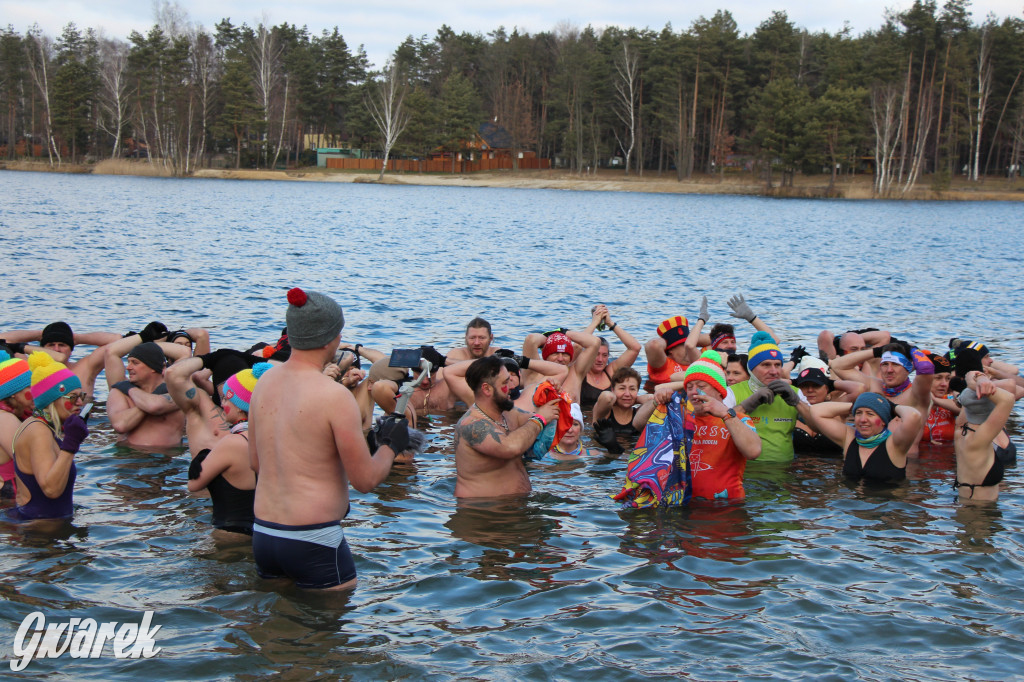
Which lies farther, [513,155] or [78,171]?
[513,155]

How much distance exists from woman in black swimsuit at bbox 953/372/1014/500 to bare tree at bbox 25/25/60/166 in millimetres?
93375

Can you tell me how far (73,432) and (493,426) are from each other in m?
3.00

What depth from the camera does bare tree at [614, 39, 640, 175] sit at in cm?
8856

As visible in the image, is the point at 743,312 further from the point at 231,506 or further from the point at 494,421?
the point at 231,506

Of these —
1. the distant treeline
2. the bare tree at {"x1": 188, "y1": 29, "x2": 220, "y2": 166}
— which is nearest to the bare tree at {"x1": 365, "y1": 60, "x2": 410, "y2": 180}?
the distant treeline

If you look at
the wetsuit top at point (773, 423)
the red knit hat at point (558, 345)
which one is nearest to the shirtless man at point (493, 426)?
the red knit hat at point (558, 345)

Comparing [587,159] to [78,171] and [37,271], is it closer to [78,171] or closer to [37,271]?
[78,171]

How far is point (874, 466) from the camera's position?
29.1 ft

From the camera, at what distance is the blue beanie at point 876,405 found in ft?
27.6

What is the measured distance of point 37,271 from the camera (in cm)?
2492

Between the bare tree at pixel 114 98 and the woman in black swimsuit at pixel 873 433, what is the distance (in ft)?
292

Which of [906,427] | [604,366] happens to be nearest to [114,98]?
[604,366]

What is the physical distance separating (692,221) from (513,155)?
1936 inches

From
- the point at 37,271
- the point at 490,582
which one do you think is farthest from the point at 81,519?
the point at 37,271
